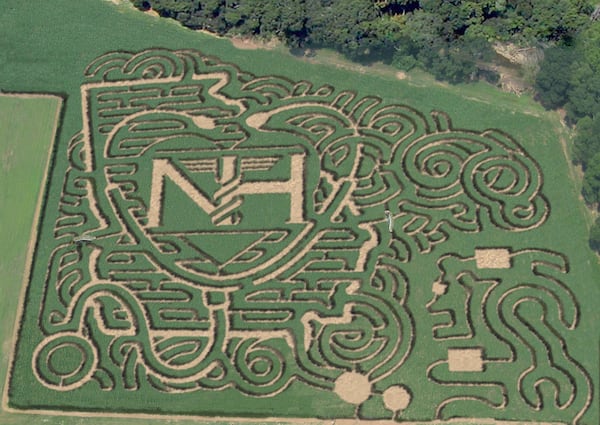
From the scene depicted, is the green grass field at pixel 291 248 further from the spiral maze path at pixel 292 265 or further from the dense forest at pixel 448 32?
the dense forest at pixel 448 32

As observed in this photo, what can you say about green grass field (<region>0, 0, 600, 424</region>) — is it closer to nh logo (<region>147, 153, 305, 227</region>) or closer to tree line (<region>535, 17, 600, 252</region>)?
nh logo (<region>147, 153, 305, 227</region>)

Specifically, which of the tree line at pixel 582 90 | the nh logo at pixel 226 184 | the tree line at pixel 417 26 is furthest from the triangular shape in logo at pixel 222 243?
the tree line at pixel 582 90

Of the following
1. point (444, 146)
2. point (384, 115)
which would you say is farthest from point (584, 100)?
point (384, 115)

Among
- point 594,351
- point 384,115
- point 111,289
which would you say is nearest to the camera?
point 594,351

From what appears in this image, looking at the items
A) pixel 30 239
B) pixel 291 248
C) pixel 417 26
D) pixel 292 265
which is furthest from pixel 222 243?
pixel 417 26

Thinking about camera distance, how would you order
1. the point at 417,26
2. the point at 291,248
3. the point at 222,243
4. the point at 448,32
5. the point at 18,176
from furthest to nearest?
the point at 18,176
the point at 448,32
the point at 417,26
the point at 222,243
the point at 291,248

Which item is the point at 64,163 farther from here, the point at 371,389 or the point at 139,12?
the point at 371,389

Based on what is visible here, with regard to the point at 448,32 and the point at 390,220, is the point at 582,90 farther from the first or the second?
the point at 390,220
